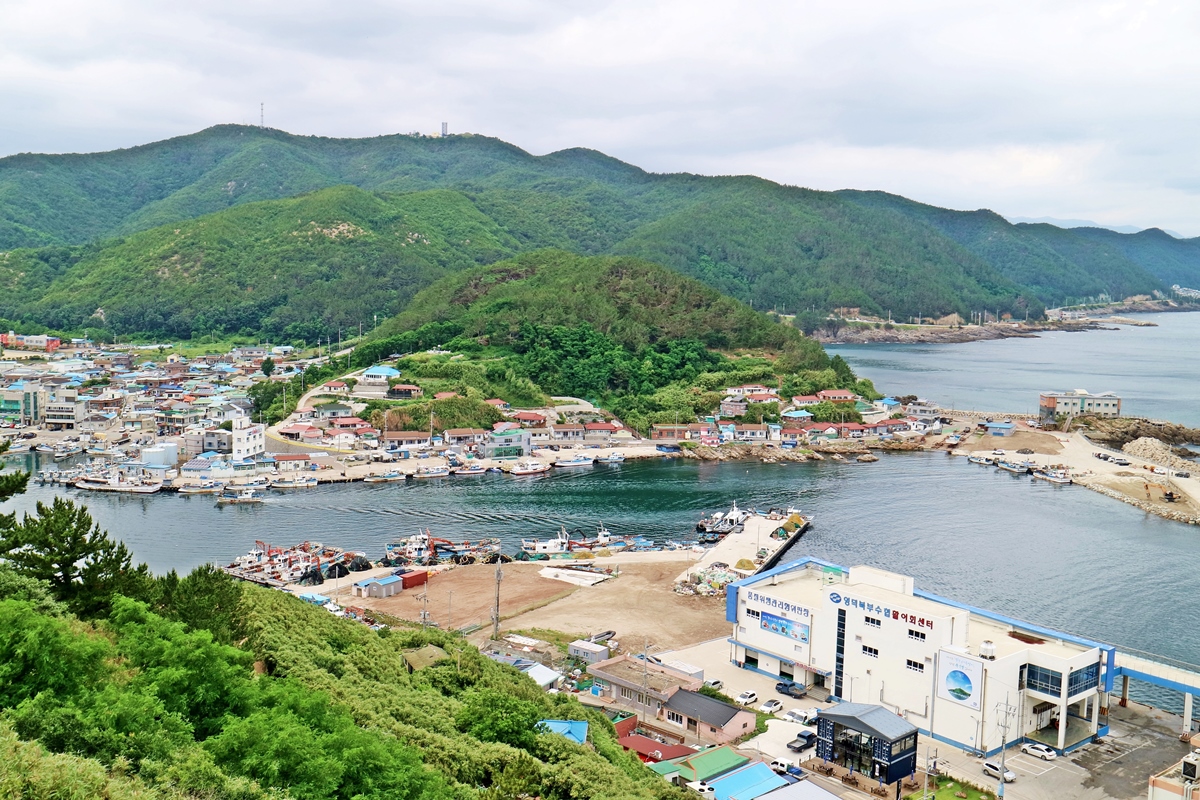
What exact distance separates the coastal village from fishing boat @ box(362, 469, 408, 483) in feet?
0.49

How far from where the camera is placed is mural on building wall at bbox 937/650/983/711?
15.0 metres

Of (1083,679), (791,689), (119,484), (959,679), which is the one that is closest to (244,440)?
(119,484)

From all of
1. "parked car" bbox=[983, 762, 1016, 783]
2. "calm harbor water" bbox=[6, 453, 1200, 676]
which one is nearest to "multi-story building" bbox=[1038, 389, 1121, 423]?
"calm harbor water" bbox=[6, 453, 1200, 676]

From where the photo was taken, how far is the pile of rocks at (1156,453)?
38.8 meters

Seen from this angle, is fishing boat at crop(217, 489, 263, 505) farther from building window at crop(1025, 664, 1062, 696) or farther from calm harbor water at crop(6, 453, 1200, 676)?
building window at crop(1025, 664, 1062, 696)

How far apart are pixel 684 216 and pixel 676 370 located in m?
74.8

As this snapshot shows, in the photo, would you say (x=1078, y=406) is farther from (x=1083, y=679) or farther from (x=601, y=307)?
(x=1083, y=679)

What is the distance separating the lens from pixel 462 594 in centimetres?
2248

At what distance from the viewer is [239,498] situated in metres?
31.9

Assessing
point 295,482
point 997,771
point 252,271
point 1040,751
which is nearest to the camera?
point 997,771

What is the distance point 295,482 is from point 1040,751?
992 inches

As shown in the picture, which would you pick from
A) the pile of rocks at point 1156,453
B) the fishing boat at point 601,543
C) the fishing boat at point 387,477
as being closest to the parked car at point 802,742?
the fishing boat at point 601,543

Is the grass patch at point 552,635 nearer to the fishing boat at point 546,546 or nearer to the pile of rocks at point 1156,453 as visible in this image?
the fishing boat at point 546,546

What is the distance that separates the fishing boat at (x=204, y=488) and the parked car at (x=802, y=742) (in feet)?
76.0
